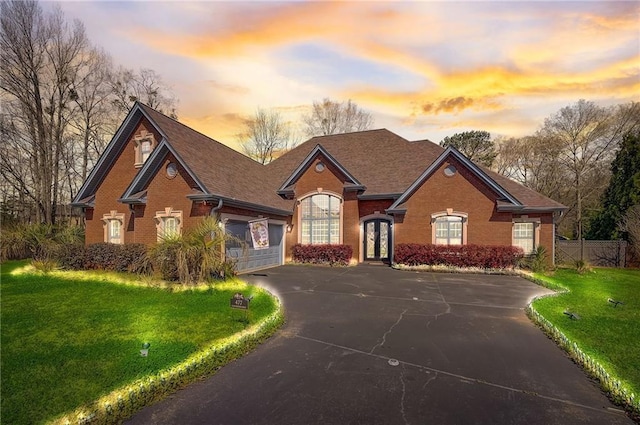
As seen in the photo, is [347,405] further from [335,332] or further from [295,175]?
[295,175]

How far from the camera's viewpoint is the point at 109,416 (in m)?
3.82

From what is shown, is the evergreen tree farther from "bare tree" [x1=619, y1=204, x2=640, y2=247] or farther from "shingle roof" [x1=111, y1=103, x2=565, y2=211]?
"shingle roof" [x1=111, y1=103, x2=565, y2=211]

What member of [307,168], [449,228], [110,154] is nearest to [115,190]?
[110,154]

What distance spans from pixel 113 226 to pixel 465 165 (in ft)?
64.3

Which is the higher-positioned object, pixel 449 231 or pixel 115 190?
pixel 115 190

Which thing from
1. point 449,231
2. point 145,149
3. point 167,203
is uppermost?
point 145,149

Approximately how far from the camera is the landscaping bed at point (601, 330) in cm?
473

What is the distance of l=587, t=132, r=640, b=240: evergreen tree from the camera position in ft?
69.6

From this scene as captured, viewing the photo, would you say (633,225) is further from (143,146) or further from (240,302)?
(143,146)

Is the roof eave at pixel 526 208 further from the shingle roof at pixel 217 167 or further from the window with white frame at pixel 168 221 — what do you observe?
the window with white frame at pixel 168 221

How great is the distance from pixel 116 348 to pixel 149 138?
1450 cm

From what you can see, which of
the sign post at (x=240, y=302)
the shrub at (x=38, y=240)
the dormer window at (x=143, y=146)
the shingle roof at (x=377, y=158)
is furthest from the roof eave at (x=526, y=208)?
the shrub at (x=38, y=240)

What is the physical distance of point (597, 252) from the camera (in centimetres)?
2066

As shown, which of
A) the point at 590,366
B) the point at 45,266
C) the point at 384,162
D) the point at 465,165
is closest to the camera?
the point at 590,366
